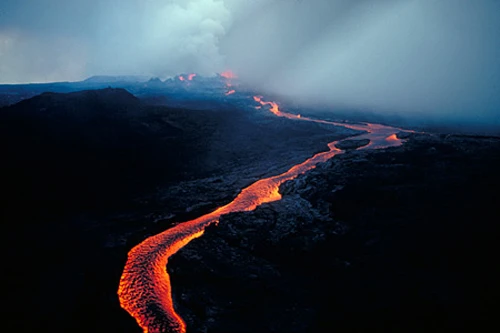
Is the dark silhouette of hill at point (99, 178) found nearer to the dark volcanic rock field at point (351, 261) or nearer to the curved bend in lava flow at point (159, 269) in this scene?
the curved bend in lava flow at point (159, 269)

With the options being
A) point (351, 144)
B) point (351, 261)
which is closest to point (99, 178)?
point (351, 261)

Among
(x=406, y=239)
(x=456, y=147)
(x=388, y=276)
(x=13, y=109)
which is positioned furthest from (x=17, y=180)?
(x=456, y=147)

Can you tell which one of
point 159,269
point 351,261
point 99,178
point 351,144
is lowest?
point 159,269

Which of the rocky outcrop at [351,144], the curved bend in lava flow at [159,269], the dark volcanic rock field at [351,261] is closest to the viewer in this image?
the dark volcanic rock field at [351,261]

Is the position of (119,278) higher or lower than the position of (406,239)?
lower

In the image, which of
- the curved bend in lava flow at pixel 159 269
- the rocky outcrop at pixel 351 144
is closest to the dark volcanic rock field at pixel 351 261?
the curved bend in lava flow at pixel 159 269

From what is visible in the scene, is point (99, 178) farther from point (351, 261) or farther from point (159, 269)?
point (351, 261)

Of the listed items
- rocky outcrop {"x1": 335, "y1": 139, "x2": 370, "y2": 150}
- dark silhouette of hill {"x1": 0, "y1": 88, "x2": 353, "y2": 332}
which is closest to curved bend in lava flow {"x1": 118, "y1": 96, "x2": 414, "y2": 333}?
dark silhouette of hill {"x1": 0, "y1": 88, "x2": 353, "y2": 332}

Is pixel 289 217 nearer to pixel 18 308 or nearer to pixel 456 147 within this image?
pixel 18 308
